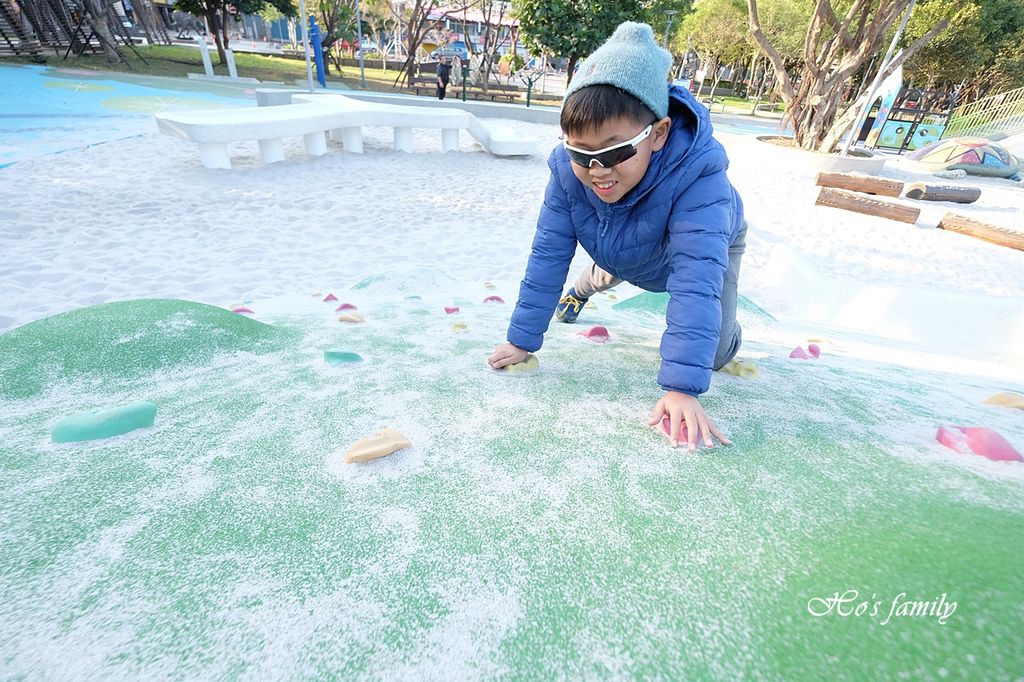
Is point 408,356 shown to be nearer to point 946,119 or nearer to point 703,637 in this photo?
point 703,637

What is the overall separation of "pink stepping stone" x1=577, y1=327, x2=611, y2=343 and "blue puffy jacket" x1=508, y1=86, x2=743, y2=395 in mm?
741

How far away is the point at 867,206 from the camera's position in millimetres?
7465

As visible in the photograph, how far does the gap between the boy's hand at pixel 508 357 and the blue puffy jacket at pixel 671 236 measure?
32 mm

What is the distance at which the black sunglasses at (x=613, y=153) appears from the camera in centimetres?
160

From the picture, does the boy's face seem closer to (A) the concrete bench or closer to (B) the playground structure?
(A) the concrete bench

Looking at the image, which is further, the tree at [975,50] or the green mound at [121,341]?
the tree at [975,50]

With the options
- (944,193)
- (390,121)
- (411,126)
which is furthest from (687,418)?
(944,193)

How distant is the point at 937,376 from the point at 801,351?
61cm

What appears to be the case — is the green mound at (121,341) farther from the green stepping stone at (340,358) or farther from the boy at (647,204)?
the boy at (647,204)

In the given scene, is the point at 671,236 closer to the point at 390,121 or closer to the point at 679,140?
the point at 679,140

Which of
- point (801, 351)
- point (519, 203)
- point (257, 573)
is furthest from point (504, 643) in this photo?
point (519, 203)

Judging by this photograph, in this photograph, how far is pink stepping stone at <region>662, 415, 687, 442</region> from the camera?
1581mm

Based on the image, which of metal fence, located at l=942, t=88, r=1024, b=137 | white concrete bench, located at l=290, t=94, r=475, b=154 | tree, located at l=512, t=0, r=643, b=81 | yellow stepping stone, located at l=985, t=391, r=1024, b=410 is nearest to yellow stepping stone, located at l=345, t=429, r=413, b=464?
yellow stepping stone, located at l=985, t=391, r=1024, b=410

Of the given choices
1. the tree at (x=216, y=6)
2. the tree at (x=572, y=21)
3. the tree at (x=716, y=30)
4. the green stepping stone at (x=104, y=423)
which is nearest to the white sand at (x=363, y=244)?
the green stepping stone at (x=104, y=423)
